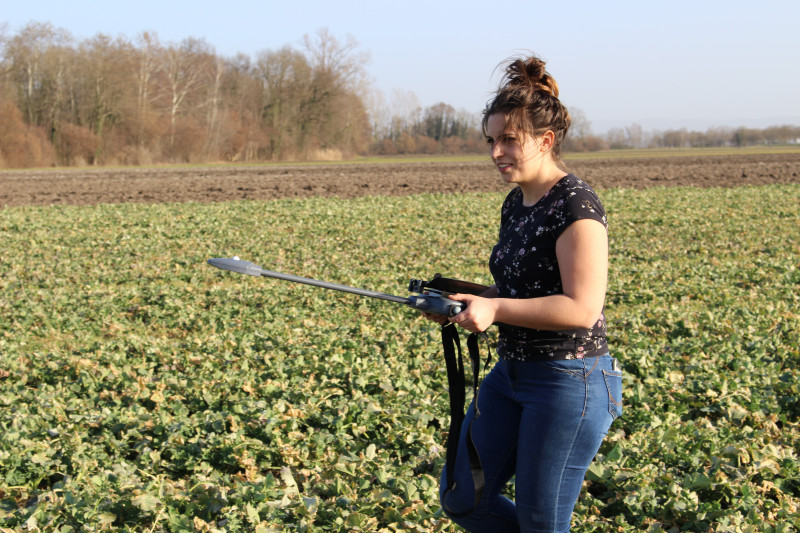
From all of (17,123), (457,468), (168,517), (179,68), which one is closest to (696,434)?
(457,468)

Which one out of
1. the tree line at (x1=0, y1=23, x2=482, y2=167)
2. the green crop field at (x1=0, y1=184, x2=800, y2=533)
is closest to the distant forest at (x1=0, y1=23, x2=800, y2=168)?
the tree line at (x1=0, y1=23, x2=482, y2=167)

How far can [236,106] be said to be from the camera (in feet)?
231

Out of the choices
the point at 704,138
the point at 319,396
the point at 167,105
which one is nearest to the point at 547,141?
the point at 319,396

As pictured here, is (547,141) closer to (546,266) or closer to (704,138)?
(546,266)

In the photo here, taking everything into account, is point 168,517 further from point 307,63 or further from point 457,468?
point 307,63

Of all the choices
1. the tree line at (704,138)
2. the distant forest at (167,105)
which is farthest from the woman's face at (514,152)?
the tree line at (704,138)

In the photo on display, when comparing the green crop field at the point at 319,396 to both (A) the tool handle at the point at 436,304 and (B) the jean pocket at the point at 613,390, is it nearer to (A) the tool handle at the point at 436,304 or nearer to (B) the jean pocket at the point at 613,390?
(B) the jean pocket at the point at 613,390

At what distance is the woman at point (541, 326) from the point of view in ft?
8.24

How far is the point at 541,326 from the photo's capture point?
2.54 metres

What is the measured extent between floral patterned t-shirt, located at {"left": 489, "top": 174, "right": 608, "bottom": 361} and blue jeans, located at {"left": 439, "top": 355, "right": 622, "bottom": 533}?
0.17ft

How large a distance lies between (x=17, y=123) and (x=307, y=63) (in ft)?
102

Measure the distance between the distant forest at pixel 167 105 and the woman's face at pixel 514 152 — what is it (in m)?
48.4

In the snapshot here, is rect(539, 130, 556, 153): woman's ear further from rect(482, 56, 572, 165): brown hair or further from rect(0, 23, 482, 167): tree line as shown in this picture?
rect(0, 23, 482, 167): tree line

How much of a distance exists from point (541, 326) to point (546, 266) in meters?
0.23
